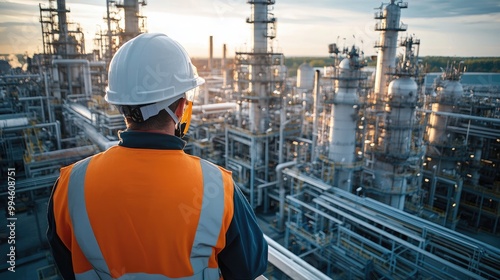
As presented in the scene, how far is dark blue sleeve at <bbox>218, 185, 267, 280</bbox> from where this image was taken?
1.36 meters

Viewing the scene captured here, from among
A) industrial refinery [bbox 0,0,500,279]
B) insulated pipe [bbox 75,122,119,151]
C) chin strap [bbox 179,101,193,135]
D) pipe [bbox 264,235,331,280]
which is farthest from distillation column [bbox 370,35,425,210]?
chin strap [bbox 179,101,193,135]

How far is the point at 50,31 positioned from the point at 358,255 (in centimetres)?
1782

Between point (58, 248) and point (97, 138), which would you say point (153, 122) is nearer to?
point (58, 248)

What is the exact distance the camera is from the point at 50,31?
16906 millimetres

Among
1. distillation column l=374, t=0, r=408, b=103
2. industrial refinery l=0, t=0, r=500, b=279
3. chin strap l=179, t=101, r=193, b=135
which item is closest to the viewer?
chin strap l=179, t=101, r=193, b=135

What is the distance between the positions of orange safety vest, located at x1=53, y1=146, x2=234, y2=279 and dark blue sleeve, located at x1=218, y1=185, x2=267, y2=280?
6 cm

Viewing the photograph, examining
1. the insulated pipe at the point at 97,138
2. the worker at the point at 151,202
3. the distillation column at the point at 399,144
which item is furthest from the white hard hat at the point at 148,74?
the distillation column at the point at 399,144

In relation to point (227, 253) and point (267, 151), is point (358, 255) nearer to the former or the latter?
point (267, 151)

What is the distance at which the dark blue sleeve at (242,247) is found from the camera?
1356 mm

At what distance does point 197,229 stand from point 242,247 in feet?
0.85

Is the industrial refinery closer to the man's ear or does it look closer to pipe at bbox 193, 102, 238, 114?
Answer: pipe at bbox 193, 102, 238, 114

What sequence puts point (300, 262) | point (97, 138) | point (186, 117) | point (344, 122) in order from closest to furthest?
1. point (186, 117)
2. point (300, 262)
3. point (97, 138)
4. point (344, 122)

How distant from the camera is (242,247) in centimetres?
137

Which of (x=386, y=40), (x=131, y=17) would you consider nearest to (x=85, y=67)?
(x=131, y=17)
